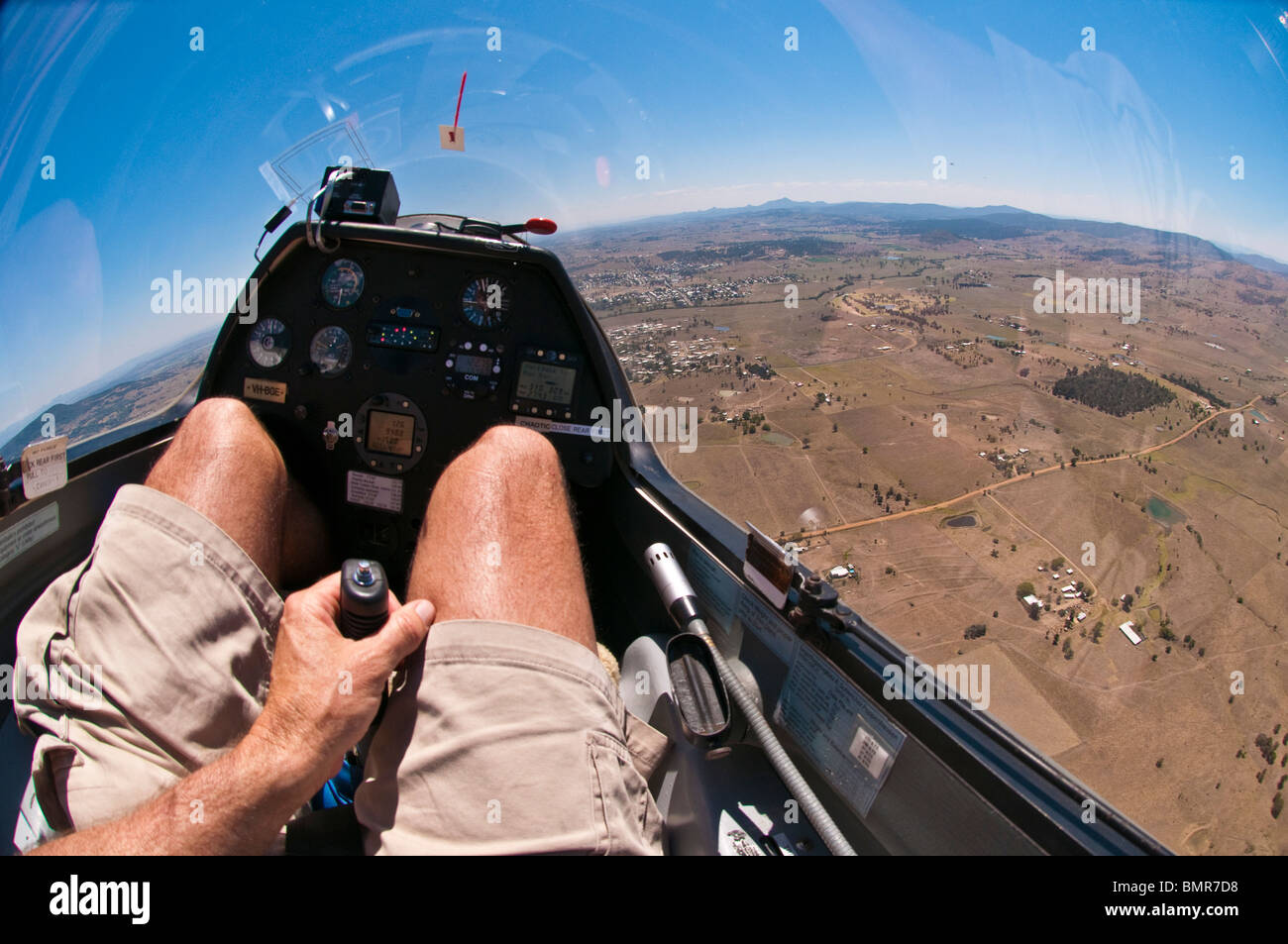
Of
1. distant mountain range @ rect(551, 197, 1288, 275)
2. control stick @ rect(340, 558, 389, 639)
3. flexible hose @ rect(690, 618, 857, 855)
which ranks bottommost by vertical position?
flexible hose @ rect(690, 618, 857, 855)

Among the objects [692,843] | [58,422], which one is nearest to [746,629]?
[692,843]

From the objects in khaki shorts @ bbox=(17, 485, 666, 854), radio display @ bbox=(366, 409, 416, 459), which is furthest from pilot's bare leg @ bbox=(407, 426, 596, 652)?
radio display @ bbox=(366, 409, 416, 459)

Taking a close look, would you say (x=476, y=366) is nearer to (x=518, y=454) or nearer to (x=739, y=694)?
(x=518, y=454)

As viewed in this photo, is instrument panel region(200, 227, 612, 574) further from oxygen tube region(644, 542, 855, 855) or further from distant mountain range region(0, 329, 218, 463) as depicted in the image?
oxygen tube region(644, 542, 855, 855)

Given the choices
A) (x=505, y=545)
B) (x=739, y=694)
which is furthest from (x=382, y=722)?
(x=739, y=694)

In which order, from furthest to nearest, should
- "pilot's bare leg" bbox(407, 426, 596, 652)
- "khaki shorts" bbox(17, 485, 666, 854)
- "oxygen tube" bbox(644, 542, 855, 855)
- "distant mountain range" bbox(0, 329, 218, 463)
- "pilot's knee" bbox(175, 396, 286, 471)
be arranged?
"pilot's knee" bbox(175, 396, 286, 471)
"distant mountain range" bbox(0, 329, 218, 463)
"pilot's bare leg" bbox(407, 426, 596, 652)
"oxygen tube" bbox(644, 542, 855, 855)
"khaki shorts" bbox(17, 485, 666, 854)
